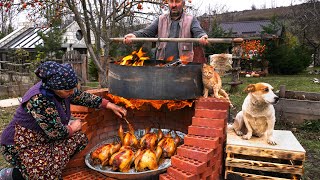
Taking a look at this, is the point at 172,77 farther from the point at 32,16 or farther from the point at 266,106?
the point at 32,16

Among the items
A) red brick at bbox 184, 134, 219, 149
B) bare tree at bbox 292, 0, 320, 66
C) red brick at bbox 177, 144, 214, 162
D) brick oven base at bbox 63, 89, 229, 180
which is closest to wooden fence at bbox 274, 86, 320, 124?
brick oven base at bbox 63, 89, 229, 180

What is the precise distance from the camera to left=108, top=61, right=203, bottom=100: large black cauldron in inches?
125

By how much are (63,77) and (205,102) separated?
1.50m

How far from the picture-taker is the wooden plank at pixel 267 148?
2.77 m

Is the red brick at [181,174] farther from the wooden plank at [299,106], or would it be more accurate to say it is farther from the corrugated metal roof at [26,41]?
the corrugated metal roof at [26,41]

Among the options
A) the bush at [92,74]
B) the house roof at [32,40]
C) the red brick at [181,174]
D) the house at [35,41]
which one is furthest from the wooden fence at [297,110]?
the house at [35,41]

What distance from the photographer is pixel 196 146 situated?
280 cm

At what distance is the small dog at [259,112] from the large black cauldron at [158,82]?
2.12 ft

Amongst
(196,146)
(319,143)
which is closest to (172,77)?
(196,146)

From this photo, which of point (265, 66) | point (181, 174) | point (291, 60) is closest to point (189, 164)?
point (181, 174)

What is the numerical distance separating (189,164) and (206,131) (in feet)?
1.51

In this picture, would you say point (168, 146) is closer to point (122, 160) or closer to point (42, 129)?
point (122, 160)

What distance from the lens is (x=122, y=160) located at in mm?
3111

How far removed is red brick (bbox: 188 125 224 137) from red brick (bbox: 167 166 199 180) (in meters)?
0.45
